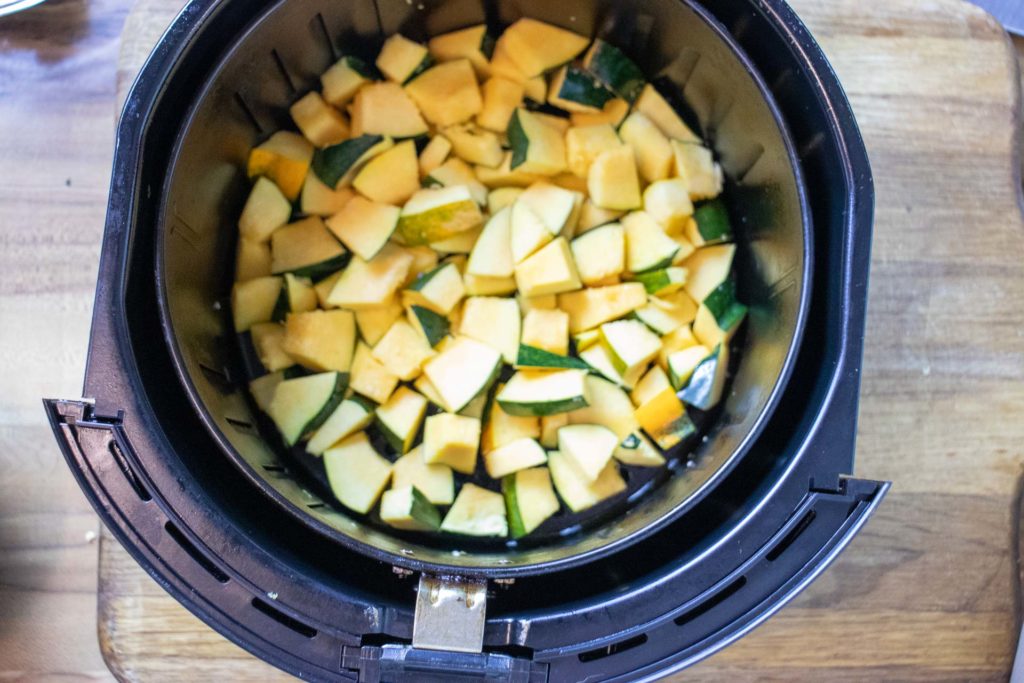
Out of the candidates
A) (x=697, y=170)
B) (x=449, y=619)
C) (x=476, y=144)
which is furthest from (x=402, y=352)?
(x=697, y=170)

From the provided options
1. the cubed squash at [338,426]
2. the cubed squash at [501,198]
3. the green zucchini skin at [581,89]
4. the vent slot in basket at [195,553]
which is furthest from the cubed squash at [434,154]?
the vent slot in basket at [195,553]

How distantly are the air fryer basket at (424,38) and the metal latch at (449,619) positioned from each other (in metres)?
0.03

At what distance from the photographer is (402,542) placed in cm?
124

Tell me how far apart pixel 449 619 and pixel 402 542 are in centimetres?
28

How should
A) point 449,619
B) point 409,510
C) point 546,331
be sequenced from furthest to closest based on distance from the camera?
point 546,331
point 409,510
point 449,619

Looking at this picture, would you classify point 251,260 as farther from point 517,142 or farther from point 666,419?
point 666,419

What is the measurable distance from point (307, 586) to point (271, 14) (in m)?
0.76

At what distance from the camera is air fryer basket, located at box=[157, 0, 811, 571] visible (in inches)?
41.4

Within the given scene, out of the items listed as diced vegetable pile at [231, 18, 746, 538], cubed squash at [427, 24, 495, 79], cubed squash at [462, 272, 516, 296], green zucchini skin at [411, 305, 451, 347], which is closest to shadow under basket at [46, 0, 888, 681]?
diced vegetable pile at [231, 18, 746, 538]

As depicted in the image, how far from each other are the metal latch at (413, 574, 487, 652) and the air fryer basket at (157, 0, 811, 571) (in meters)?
0.03

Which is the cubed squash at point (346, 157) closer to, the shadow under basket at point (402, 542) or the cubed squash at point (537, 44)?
the shadow under basket at point (402, 542)

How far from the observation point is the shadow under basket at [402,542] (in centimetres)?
97

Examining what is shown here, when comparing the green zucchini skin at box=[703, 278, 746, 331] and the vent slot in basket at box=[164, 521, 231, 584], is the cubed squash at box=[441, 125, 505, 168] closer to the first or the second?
the green zucchini skin at box=[703, 278, 746, 331]

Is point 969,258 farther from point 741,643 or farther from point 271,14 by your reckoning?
point 271,14
